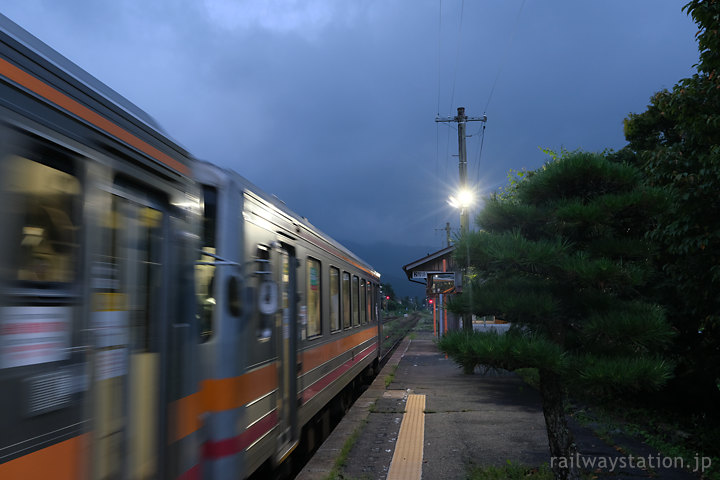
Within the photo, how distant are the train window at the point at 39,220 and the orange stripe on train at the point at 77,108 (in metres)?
0.26

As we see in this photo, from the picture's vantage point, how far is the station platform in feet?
19.3

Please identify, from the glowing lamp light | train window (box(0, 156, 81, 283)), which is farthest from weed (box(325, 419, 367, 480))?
the glowing lamp light

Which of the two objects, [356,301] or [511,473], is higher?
[356,301]

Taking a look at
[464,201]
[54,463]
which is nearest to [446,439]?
[54,463]

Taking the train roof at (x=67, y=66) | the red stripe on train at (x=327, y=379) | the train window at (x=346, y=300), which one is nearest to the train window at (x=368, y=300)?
the red stripe on train at (x=327, y=379)

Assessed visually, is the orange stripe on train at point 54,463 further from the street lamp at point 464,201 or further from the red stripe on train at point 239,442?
the street lamp at point 464,201

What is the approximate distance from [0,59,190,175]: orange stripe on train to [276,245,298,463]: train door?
99.7 inches

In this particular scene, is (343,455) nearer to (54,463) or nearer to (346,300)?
(346,300)

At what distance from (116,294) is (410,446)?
5.39 meters

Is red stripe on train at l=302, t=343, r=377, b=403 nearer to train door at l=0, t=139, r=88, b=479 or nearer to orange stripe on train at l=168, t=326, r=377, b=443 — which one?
orange stripe on train at l=168, t=326, r=377, b=443

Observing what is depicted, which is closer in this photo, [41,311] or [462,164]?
[41,311]

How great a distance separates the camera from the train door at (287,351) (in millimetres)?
5227

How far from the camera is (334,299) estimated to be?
26.2 feet

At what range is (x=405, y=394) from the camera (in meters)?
11.2
